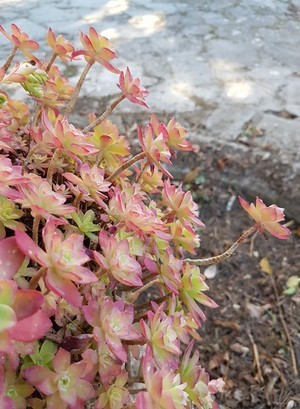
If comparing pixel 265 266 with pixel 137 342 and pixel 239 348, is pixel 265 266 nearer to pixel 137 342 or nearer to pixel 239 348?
pixel 239 348

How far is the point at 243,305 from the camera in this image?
74.4 inches

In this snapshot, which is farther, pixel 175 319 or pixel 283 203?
pixel 283 203

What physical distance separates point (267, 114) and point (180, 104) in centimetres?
41

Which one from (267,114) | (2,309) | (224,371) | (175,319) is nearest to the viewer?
(2,309)

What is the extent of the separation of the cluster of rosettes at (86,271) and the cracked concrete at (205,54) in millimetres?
1505

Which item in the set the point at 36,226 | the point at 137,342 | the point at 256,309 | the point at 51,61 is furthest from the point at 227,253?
the point at 256,309

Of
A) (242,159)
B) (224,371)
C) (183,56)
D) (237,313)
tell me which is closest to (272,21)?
(183,56)

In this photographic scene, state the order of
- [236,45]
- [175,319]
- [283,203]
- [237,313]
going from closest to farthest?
[175,319] < [237,313] < [283,203] < [236,45]

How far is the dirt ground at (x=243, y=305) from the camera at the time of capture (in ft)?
5.41

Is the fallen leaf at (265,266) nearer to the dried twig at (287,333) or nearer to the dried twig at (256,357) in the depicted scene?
the dried twig at (287,333)

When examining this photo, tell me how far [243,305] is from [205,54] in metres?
1.79

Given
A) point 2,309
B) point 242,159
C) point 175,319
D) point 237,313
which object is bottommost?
point 237,313

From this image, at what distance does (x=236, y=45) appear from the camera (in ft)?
10.9

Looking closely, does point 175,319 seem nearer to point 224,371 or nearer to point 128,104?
point 224,371
